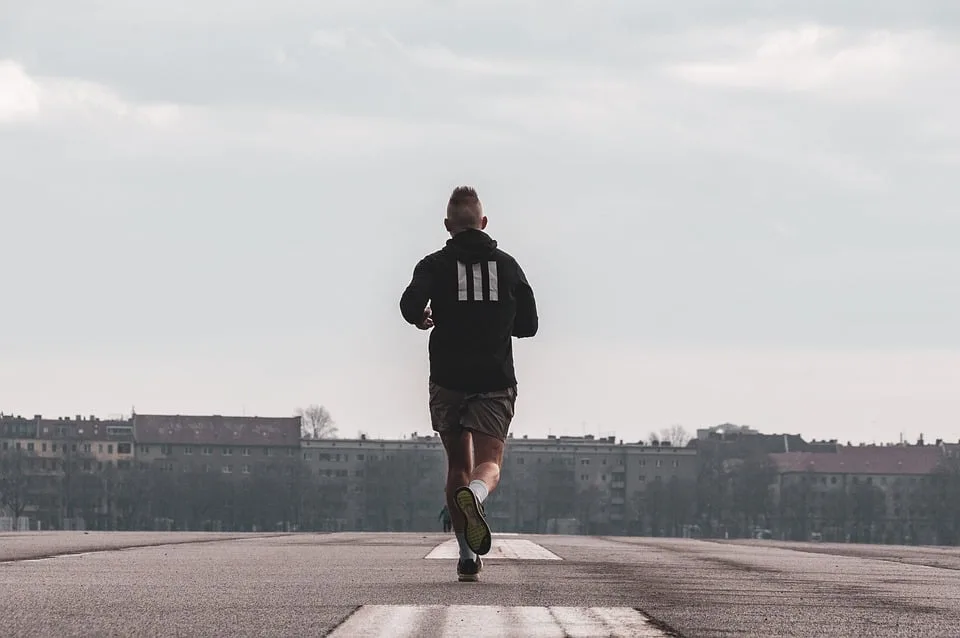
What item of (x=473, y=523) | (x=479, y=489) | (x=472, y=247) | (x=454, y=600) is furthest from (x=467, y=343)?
(x=454, y=600)

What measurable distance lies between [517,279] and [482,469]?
115cm

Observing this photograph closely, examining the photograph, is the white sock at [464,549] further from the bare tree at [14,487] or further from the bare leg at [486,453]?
the bare tree at [14,487]

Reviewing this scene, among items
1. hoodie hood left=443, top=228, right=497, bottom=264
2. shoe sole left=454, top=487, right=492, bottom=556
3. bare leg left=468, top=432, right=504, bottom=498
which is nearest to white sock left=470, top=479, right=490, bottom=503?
shoe sole left=454, top=487, right=492, bottom=556

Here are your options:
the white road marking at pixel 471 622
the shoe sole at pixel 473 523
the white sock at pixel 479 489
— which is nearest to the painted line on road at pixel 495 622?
the white road marking at pixel 471 622

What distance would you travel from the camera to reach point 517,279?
1134 cm

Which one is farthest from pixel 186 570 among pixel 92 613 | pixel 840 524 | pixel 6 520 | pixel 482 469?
pixel 840 524

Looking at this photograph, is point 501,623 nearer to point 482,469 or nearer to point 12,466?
point 482,469

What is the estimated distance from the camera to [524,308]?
11.4 meters

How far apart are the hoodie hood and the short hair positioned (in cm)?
6

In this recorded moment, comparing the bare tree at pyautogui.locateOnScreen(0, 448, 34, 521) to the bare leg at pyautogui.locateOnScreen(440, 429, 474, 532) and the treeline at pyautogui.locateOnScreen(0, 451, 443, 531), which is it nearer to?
the treeline at pyautogui.locateOnScreen(0, 451, 443, 531)

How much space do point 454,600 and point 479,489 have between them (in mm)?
1618

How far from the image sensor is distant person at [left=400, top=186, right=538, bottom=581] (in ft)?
36.2

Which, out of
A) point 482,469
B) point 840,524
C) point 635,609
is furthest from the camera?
point 840,524

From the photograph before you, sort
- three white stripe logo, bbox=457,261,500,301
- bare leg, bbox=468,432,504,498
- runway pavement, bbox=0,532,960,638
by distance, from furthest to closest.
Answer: three white stripe logo, bbox=457,261,500,301, bare leg, bbox=468,432,504,498, runway pavement, bbox=0,532,960,638
